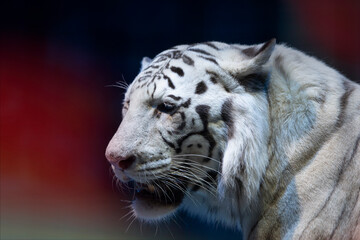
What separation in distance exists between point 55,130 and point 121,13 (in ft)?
1.70

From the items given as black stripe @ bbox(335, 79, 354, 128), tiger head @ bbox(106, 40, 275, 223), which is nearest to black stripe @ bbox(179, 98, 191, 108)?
tiger head @ bbox(106, 40, 275, 223)

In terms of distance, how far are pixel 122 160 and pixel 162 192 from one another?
0.16 m

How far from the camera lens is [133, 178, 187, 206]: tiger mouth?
39.0 inches

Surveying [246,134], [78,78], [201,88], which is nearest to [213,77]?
[201,88]

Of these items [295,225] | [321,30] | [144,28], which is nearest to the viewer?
[295,225]

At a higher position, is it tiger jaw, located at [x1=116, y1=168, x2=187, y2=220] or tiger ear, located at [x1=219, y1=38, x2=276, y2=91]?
tiger ear, located at [x1=219, y1=38, x2=276, y2=91]

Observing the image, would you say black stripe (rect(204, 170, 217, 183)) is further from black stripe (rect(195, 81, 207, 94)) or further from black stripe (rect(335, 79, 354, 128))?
black stripe (rect(335, 79, 354, 128))

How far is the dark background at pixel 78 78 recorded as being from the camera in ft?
5.27

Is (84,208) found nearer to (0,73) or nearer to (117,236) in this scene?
(117,236)

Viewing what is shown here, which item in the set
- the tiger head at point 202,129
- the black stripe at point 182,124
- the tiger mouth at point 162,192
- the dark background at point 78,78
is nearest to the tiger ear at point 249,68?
the tiger head at point 202,129

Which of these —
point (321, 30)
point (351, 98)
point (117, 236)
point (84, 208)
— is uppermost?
point (321, 30)

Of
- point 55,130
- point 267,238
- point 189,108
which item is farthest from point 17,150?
point 267,238

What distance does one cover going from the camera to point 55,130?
66.1 inches

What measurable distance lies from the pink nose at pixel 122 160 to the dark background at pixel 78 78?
78cm
